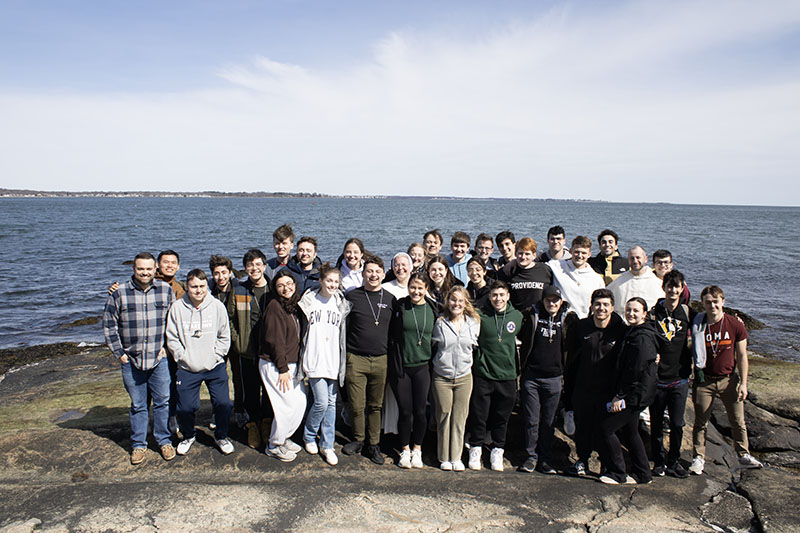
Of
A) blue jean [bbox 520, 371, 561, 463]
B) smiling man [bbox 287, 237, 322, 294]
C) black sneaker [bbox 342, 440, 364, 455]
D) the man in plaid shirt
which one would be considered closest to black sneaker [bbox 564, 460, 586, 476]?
blue jean [bbox 520, 371, 561, 463]

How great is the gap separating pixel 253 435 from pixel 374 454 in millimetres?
1499

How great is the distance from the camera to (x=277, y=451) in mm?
5605

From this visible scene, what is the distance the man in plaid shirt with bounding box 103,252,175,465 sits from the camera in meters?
5.33

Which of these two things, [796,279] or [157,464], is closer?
[157,464]

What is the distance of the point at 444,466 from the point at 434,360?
1.20 m

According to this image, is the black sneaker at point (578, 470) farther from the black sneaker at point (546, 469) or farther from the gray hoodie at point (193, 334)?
the gray hoodie at point (193, 334)

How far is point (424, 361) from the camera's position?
5.50 metres

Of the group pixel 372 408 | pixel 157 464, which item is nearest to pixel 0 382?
pixel 157 464

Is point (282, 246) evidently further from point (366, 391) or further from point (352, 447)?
point (352, 447)

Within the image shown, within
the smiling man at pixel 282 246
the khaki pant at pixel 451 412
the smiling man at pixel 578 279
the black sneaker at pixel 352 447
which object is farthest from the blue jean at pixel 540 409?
the smiling man at pixel 282 246

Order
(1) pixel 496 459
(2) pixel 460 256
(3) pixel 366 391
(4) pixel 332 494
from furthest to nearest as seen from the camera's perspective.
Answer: (2) pixel 460 256, (3) pixel 366 391, (1) pixel 496 459, (4) pixel 332 494

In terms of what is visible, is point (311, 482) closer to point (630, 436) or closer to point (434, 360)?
point (434, 360)

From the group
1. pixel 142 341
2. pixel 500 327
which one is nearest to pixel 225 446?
pixel 142 341

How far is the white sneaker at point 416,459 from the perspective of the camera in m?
5.56
